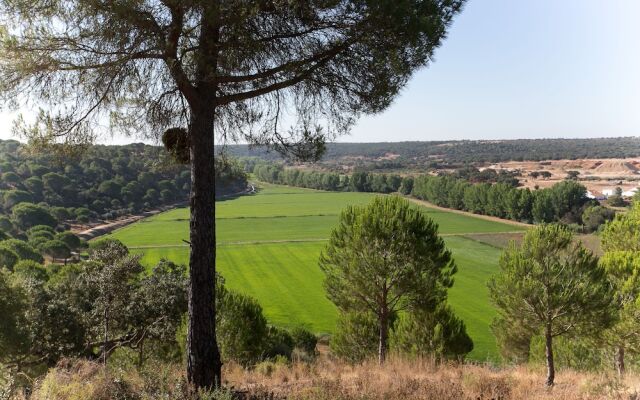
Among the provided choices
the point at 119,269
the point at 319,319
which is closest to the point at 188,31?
the point at 119,269

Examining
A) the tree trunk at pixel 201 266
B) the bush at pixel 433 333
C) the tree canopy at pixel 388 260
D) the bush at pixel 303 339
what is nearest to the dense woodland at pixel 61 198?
the bush at pixel 303 339

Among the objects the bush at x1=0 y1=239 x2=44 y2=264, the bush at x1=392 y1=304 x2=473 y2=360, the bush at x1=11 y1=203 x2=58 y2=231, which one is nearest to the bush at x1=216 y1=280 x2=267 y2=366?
the bush at x1=392 y1=304 x2=473 y2=360

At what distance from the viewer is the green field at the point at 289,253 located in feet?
128

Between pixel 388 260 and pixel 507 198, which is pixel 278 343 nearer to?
pixel 388 260

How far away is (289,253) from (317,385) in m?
55.3

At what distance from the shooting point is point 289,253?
61781 mm

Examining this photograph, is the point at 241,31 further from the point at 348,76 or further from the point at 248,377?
the point at 248,377

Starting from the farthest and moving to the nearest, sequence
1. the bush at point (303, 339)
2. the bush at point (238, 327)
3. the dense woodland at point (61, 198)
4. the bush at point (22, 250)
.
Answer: the dense woodland at point (61, 198)
the bush at point (22, 250)
the bush at point (303, 339)
the bush at point (238, 327)

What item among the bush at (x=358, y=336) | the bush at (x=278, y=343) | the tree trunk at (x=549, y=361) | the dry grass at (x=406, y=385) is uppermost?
the dry grass at (x=406, y=385)

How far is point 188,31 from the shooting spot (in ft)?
19.8

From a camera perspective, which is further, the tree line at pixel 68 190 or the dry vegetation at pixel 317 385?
the tree line at pixel 68 190

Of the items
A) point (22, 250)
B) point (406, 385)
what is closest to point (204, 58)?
point (406, 385)

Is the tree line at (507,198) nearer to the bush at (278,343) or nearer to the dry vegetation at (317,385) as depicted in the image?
the bush at (278,343)

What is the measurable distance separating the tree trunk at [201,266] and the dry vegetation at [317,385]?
1.21 ft
